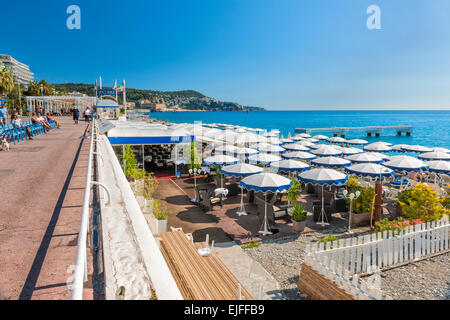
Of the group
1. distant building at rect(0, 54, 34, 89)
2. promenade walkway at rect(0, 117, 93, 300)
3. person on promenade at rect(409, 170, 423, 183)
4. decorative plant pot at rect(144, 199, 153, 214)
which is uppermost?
distant building at rect(0, 54, 34, 89)

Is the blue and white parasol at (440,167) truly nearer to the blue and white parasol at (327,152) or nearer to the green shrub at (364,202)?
the blue and white parasol at (327,152)

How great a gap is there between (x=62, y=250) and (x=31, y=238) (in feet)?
2.20

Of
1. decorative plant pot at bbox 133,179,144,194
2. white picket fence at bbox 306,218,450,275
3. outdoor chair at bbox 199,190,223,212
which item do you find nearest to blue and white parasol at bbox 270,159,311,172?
outdoor chair at bbox 199,190,223,212

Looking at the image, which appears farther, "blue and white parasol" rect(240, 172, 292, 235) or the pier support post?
the pier support post

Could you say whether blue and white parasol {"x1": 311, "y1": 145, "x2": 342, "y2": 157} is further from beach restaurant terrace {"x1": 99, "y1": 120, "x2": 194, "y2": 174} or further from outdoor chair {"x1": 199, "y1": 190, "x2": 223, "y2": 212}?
Answer: outdoor chair {"x1": 199, "y1": 190, "x2": 223, "y2": 212}

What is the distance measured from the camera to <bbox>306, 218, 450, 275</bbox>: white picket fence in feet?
22.0

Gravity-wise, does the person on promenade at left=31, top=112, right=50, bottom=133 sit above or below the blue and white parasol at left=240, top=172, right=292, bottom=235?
above

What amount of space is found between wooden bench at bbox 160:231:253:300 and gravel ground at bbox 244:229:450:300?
1.53 meters

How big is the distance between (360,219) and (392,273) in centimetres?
323

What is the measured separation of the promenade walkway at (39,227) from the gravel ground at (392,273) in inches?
188

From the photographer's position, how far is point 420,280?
6797mm

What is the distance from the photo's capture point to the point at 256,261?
7516 mm
